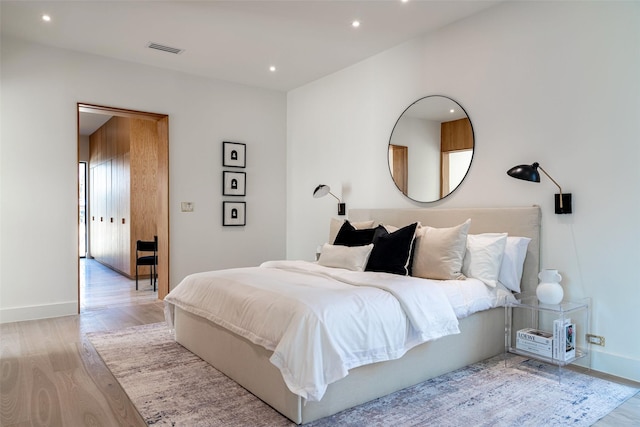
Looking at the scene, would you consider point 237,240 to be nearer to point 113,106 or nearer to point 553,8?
point 113,106

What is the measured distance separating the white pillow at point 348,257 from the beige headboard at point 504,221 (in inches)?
Answer: 26.1

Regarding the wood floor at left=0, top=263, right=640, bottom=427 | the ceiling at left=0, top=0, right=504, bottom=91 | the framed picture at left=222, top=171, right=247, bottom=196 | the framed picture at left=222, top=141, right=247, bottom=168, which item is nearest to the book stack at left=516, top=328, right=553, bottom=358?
the wood floor at left=0, top=263, right=640, bottom=427

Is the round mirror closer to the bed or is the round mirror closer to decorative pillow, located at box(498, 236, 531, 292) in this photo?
the bed

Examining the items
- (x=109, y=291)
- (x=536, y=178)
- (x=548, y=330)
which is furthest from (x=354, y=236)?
(x=109, y=291)

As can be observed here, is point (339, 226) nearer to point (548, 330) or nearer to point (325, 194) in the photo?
point (325, 194)

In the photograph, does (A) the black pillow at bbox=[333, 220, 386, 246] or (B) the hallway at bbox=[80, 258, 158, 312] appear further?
(B) the hallway at bbox=[80, 258, 158, 312]

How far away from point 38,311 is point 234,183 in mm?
2624

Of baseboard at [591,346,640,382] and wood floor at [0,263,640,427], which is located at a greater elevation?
baseboard at [591,346,640,382]

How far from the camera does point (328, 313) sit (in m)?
2.23

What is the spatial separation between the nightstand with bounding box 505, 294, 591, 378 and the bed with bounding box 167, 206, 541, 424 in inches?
4.8

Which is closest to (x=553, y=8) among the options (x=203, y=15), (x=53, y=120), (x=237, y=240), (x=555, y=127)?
(x=555, y=127)

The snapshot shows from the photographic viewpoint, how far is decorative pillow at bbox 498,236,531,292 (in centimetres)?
317

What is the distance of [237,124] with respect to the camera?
570 centimetres

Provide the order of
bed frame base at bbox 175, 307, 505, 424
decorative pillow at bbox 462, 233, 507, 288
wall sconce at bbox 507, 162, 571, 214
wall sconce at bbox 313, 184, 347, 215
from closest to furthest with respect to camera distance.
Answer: bed frame base at bbox 175, 307, 505, 424
wall sconce at bbox 507, 162, 571, 214
decorative pillow at bbox 462, 233, 507, 288
wall sconce at bbox 313, 184, 347, 215
